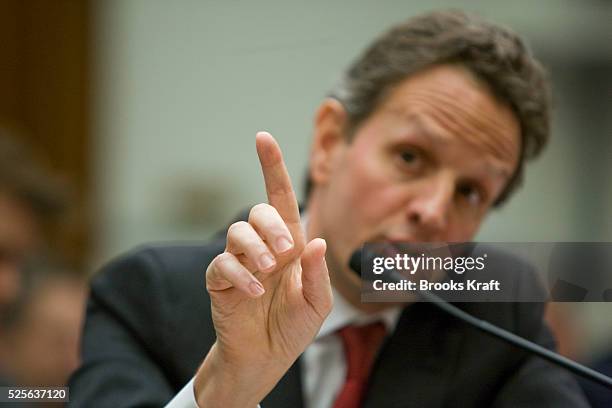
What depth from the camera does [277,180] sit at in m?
0.71

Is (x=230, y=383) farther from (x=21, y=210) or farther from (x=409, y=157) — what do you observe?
(x=21, y=210)

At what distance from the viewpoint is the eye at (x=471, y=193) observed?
86 cm

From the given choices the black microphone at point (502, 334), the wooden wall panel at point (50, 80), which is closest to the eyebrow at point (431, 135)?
the black microphone at point (502, 334)

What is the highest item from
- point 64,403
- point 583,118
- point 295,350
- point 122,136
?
point 583,118

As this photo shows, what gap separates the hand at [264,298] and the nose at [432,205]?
133mm

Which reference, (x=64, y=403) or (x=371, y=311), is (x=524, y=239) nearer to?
(x=371, y=311)

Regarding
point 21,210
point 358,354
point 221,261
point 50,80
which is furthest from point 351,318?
point 50,80

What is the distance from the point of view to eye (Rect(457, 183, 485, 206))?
855mm

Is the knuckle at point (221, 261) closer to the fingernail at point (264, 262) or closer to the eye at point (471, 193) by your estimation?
the fingernail at point (264, 262)

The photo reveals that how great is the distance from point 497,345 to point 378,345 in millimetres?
126

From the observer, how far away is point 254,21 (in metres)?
1.19

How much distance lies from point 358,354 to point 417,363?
0.06 m

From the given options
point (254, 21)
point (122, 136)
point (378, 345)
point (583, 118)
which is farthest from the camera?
point (122, 136)

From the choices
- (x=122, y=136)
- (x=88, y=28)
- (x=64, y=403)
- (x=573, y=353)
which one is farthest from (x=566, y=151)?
(x=88, y=28)
